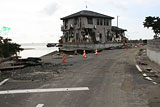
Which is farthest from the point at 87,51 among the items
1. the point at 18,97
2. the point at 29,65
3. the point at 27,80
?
the point at 18,97

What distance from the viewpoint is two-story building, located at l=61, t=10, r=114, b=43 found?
41778 mm

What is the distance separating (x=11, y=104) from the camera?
18.8 feet

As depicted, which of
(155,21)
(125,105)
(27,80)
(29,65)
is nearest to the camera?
(125,105)

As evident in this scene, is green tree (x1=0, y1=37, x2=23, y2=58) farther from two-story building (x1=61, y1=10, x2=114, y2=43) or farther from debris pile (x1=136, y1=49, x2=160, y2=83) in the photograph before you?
two-story building (x1=61, y1=10, x2=114, y2=43)

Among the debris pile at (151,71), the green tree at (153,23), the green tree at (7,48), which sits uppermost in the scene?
the green tree at (153,23)

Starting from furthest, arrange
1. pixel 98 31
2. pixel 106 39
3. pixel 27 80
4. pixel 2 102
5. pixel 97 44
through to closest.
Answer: pixel 106 39
pixel 98 31
pixel 97 44
pixel 27 80
pixel 2 102

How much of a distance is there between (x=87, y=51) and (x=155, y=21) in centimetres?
1509

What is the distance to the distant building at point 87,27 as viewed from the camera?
41781mm

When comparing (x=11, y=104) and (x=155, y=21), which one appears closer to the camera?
(x=11, y=104)

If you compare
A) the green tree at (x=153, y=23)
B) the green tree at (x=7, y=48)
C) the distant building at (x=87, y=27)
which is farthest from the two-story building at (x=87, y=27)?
the green tree at (x=7, y=48)

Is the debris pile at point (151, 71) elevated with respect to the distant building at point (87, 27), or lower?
lower

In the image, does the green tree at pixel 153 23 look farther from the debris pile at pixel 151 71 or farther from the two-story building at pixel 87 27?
the debris pile at pixel 151 71

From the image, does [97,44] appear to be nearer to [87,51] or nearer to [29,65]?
[87,51]

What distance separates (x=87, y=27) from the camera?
1667 inches
